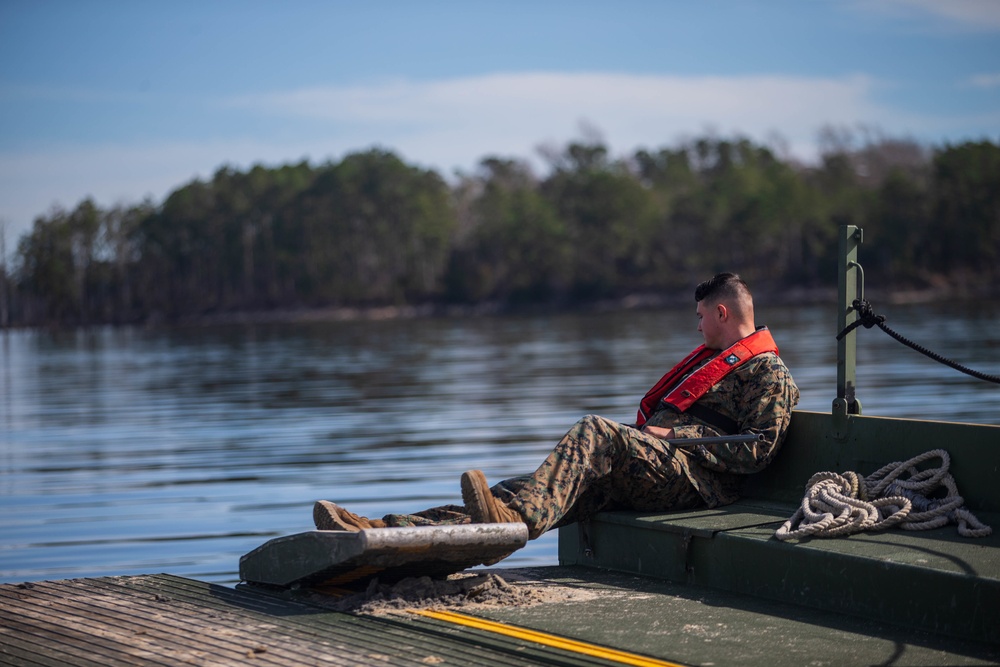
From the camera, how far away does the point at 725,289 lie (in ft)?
19.5

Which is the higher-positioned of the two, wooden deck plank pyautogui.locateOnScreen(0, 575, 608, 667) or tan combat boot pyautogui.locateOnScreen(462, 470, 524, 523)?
tan combat boot pyautogui.locateOnScreen(462, 470, 524, 523)

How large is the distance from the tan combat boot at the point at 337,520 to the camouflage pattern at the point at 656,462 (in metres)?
0.13

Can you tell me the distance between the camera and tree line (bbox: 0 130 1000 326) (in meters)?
102

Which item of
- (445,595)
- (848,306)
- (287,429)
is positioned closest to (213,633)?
(445,595)

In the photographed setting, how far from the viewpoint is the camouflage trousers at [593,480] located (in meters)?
5.31

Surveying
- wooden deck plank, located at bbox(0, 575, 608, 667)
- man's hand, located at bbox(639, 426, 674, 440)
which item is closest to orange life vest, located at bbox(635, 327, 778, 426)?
man's hand, located at bbox(639, 426, 674, 440)

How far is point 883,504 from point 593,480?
119 cm

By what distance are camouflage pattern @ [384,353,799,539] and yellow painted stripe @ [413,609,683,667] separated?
1.52ft

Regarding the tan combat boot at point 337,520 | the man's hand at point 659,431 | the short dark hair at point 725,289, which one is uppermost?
the short dark hair at point 725,289

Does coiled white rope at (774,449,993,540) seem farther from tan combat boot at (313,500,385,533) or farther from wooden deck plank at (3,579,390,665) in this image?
wooden deck plank at (3,579,390,665)

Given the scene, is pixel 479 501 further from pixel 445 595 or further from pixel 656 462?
pixel 656 462

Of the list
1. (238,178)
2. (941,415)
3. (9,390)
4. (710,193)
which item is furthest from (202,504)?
(238,178)

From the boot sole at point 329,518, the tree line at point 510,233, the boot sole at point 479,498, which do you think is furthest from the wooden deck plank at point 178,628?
the tree line at point 510,233

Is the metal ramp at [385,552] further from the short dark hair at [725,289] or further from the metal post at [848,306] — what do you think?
the metal post at [848,306]
